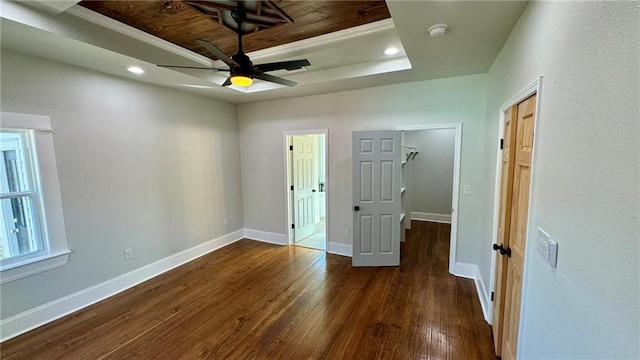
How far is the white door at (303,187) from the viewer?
16.0 ft

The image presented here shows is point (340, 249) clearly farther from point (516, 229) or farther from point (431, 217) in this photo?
point (431, 217)

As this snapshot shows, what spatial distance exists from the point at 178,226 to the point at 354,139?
2.98 meters

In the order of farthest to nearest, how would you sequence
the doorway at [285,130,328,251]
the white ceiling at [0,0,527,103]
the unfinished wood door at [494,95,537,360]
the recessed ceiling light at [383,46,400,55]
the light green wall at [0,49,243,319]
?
the doorway at [285,130,328,251]
the recessed ceiling light at [383,46,400,55]
the light green wall at [0,49,243,319]
the white ceiling at [0,0,527,103]
the unfinished wood door at [494,95,537,360]

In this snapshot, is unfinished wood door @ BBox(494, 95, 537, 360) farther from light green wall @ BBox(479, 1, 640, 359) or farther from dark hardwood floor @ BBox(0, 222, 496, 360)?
dark hardwood floor @ BBox(0, 222, 496, 360)

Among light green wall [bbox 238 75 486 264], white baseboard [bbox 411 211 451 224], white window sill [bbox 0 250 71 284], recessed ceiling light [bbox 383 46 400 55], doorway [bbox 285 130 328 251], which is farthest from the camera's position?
white baseboard [bbox 411 211 451 224]

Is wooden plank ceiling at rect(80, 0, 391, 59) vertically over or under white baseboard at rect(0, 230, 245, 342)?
over

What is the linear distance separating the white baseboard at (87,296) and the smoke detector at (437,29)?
430 centimetres

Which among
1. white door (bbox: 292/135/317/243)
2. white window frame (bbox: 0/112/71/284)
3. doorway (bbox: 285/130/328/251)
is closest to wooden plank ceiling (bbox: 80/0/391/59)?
white window frame (bbox: 0/112/71/284)

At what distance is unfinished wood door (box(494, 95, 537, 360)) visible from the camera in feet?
5.40

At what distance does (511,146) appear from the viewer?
77.6 inches

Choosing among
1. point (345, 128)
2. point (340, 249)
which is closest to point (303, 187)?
point (340, 249)

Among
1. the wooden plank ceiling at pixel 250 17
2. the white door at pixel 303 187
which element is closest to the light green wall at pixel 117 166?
the wooden plank ceiling at pixel 250 17

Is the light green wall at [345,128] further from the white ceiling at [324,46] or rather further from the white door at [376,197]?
the white door at [376,197]

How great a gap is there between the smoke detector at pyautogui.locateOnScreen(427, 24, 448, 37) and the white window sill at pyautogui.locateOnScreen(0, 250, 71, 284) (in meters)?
4.12
